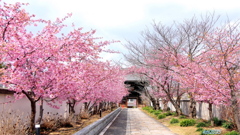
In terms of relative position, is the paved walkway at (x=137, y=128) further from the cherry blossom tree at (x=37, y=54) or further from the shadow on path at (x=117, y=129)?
the cherry blossom tree at (x=37, y=54)

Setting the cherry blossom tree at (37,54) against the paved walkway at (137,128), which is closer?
the cherry blossom tree at (37,54)

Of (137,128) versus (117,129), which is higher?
(117,129)

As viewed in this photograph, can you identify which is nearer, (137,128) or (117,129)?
(117,129)

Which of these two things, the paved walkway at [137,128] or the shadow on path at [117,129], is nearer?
the shadow on path at [117,129]

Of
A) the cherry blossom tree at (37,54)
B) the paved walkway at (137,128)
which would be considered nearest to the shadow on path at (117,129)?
the paved walkway at (137,128)

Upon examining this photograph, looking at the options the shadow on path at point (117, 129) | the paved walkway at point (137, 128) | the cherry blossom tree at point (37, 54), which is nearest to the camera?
→ the cherry blossom tree at point (37, 54)

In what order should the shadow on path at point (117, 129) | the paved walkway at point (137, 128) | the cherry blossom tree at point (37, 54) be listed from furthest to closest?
1. the paved walkway at point (137, 128)
2. the shadow on path at point (117, 129)
3. the cherry blossom tree at point (37, 54)

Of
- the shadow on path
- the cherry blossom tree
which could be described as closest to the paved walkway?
the shadow on path

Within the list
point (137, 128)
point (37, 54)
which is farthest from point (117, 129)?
point (37, 54)

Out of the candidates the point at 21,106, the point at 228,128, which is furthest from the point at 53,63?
the point at 228,128

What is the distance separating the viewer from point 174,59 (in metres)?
15.4

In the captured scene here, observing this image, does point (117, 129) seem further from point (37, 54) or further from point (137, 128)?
point (37, 54)

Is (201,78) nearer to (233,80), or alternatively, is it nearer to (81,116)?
(233,80)

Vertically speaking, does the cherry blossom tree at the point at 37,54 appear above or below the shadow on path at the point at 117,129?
above
